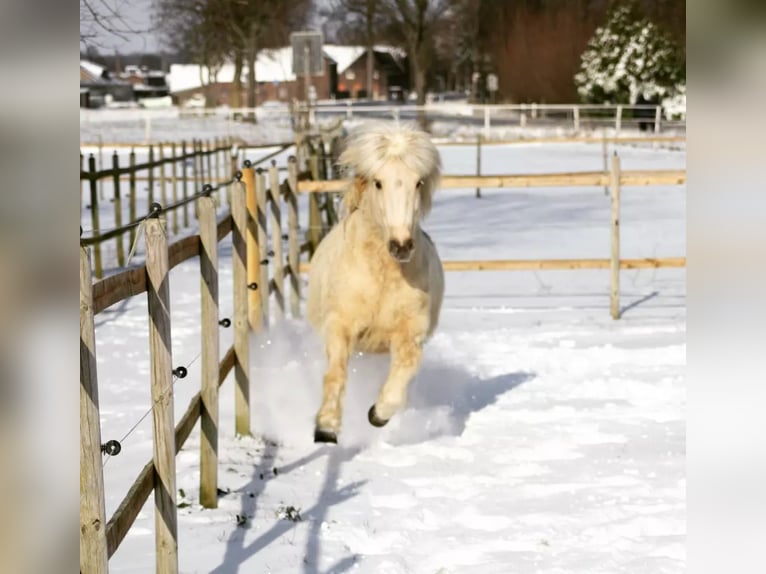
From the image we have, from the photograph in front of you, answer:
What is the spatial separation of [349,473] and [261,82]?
59878 millimetres

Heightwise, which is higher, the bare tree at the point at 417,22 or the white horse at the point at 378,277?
the bare tree at the point at 417,22

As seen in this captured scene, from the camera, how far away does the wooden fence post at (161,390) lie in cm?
272

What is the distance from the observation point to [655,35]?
35594mm

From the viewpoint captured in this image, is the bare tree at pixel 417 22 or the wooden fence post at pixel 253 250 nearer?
the wooden fence post at pixel 253 250

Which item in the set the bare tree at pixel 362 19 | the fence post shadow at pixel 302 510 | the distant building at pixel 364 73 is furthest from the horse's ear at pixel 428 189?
the distant building at pixel 364 73

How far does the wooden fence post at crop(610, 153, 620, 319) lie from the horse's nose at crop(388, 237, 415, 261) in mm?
4067

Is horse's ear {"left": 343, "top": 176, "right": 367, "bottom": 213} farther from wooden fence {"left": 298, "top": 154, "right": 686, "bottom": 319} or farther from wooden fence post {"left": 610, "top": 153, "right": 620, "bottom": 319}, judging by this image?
wooden fence post {"left": 610, "top": 153, "right": 620, "bottom": 319}

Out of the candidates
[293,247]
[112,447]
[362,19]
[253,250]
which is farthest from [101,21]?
[362,19]

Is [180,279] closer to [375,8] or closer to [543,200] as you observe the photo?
[543,200]

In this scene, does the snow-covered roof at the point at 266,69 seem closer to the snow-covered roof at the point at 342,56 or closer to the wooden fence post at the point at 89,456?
the snow-covered roof at the point at 342,56

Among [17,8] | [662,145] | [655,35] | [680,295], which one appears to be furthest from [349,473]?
[655,35]

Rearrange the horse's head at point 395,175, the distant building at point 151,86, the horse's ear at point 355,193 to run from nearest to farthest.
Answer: the horse's head at point 395,175 < the horse's ear at point 355,193 < the distant building at point 151,86

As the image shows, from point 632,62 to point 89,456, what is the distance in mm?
36849

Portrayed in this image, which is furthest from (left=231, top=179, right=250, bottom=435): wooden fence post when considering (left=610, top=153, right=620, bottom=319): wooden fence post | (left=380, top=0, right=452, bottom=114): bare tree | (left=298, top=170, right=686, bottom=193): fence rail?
(left=380, top=0, right=452, bottom=114): bare tree
